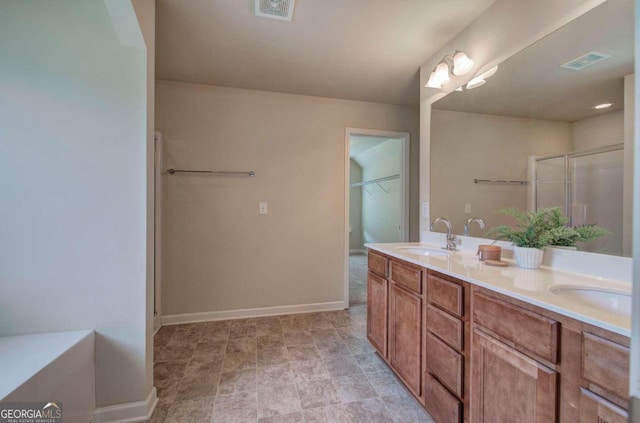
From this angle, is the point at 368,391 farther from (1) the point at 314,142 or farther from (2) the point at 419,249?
(1) the point at 314,142

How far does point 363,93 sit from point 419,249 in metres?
1.75

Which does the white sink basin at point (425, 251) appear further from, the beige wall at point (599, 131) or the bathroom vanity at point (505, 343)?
the beige wall at point (599, 131)

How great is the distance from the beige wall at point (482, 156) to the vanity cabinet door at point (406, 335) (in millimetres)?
714

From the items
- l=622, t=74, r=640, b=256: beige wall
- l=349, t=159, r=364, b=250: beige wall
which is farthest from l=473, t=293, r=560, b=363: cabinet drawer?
l=349, t=159, r=364, b=250: beige wall

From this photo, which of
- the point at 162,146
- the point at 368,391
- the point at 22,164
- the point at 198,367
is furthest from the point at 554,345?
the point at 162,146

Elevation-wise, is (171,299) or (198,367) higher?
(171,299)

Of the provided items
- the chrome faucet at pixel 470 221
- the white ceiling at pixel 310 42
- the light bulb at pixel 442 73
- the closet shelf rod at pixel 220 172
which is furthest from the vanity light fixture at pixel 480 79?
the closet shelf rod at pixel 220 172

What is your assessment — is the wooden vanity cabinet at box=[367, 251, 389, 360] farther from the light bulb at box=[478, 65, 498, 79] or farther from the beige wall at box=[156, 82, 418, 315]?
the light bulb at box=[478, 65, 498, 79]

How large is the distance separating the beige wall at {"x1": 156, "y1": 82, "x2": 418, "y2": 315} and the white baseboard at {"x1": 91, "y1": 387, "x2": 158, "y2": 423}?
121 cm

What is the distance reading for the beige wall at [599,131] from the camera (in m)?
1.09

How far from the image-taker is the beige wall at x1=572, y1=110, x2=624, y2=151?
1.09 meters

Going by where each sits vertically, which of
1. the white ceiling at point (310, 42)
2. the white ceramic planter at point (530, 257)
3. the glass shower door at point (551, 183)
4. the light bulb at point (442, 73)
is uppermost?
the white ceiling at point (310, 42)

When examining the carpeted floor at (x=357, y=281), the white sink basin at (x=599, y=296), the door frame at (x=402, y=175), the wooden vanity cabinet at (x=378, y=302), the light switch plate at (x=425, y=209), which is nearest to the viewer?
the white sink basin at (x=599, y=296)

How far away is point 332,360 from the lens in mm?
1969
